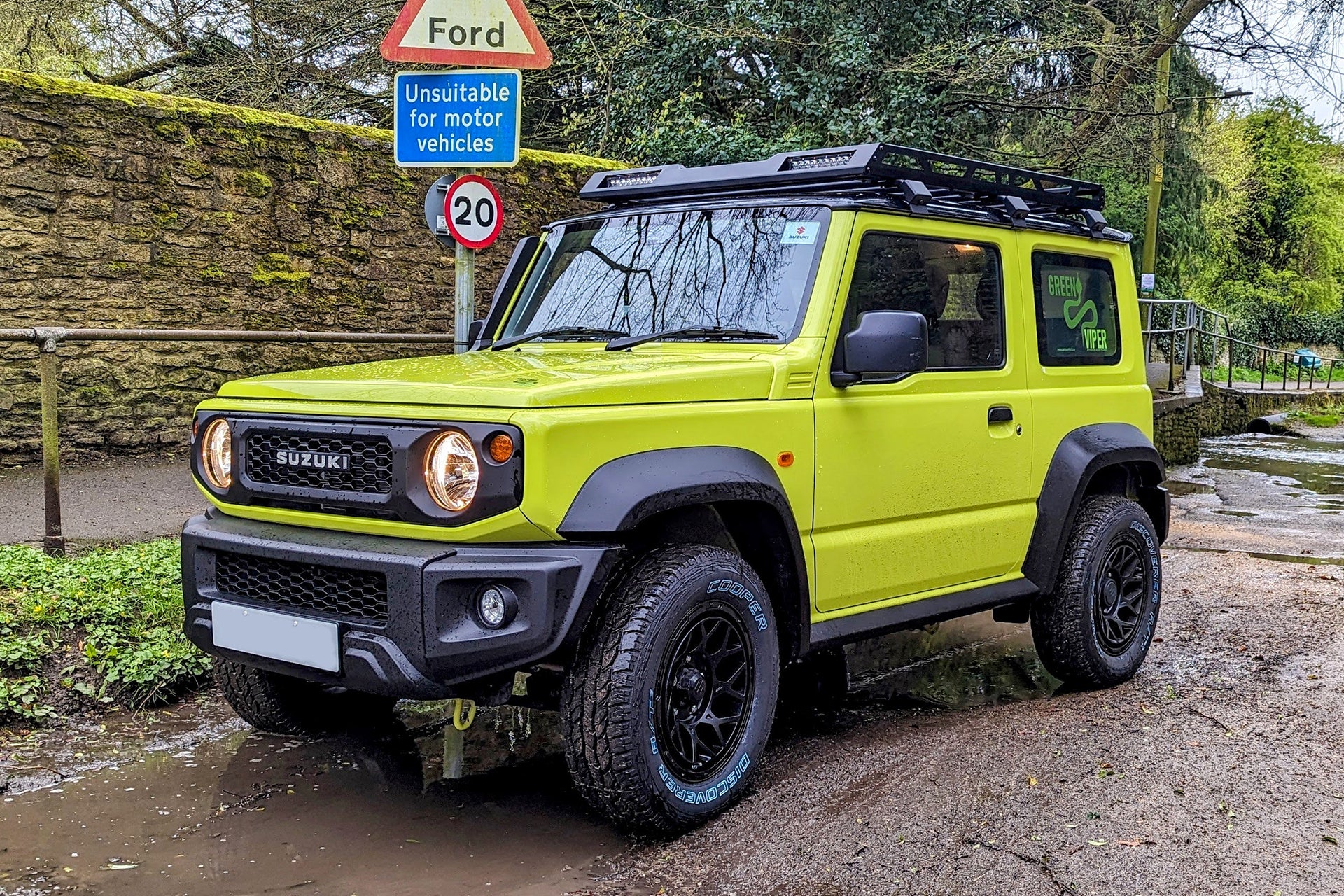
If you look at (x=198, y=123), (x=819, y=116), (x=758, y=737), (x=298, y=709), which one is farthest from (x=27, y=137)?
(x=819, y=116)

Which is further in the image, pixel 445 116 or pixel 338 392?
pixel 445 116

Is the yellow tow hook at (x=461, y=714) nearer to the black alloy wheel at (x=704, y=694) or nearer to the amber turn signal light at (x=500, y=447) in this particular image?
the black alloy wheel at (x=704, y=694)

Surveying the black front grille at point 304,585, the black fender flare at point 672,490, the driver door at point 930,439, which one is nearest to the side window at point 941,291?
the driver door at point 930,439

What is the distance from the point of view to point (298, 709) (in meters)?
4.43

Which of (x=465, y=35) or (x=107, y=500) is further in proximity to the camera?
(x=107, y=500)

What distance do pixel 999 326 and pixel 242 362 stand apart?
6197mm

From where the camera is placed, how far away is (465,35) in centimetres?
606

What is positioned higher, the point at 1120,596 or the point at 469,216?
the point at 469,216

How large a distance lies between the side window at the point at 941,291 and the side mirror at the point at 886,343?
0.74 ft

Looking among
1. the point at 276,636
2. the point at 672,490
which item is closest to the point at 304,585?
the point at 276,636

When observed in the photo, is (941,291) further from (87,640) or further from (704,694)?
(87,640)

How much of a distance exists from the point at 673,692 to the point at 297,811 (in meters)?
1.25

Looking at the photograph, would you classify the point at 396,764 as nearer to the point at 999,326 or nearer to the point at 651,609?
the point at 651,609

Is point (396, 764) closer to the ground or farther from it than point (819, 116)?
closer to the ground
